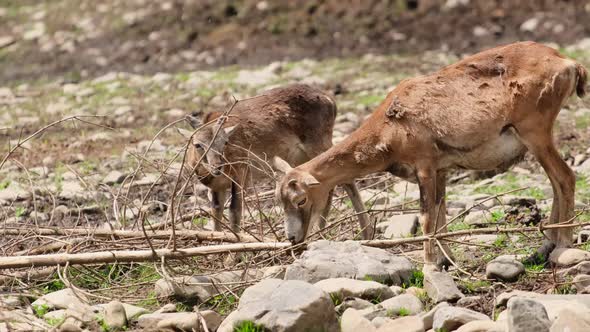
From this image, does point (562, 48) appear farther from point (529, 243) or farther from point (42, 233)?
point (42, 233)

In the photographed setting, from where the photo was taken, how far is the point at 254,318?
7.30 metres

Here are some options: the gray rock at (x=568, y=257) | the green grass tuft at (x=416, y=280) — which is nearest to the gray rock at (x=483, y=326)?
the green grass tuft at (x=416, y=280)

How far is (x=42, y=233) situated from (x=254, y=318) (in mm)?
3783

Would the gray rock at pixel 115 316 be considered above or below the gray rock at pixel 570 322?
below

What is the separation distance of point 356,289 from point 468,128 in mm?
2177

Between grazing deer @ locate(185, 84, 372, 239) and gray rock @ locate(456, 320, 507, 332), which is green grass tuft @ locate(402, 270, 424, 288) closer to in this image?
gray rock @ locate(456, 320, 507, 332)

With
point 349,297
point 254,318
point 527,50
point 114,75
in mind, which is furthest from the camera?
point 114,75

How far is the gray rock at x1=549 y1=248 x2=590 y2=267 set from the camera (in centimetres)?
862

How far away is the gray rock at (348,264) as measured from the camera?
8328 mm

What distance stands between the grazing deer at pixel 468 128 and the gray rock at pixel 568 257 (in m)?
0.32

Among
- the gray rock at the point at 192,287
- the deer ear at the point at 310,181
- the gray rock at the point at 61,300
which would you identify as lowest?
the gray rock at the point at 192,287

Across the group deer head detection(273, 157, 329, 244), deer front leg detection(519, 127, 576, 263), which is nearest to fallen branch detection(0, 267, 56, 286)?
deer head detection(273, 157, 329, 244)

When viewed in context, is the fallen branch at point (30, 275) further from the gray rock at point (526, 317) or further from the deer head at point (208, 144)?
the gray rock at point (526, 317)

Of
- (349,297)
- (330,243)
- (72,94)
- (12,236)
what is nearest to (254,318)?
(349,297)
